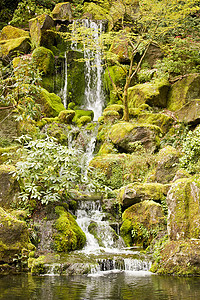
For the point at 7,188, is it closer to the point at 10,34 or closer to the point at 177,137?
the point at 177,137

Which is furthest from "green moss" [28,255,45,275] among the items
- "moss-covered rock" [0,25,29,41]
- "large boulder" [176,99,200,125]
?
"moss-covered rock" [0,25,29,41]

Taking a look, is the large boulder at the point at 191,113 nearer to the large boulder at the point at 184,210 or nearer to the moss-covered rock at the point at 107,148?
the moss-covered rock at the point at 107,148

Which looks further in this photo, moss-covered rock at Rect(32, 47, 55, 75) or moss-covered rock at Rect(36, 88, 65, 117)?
moss-covered rock at Rect(32, 47, 55, 75)

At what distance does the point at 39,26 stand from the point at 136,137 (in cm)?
1225

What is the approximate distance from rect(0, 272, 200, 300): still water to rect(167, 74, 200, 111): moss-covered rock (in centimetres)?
1193

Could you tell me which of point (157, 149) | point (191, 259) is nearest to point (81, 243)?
point (191, 259)

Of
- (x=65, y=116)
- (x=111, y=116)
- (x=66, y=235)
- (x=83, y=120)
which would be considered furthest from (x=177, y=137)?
(x=66, y=235)

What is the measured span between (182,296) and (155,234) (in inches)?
142

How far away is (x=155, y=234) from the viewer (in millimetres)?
8406

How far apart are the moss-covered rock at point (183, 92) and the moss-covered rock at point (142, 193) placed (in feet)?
27.6

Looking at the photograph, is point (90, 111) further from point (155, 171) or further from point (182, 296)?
point (182, 296)

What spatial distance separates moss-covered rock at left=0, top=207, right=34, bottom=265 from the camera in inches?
285

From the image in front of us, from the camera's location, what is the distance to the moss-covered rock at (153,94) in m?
17.0

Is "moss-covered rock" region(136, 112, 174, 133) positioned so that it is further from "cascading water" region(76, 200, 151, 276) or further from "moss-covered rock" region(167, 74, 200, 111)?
"cascading water" region(76, 200, 151, 276)
